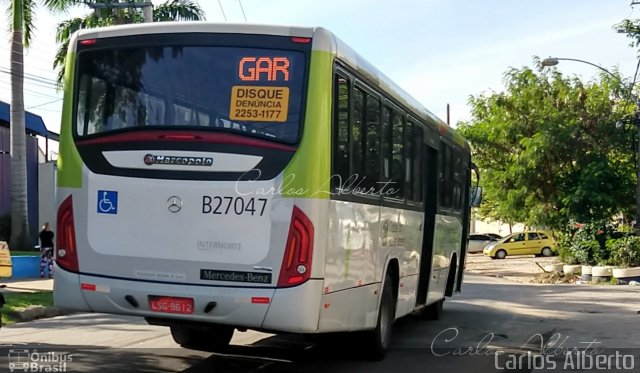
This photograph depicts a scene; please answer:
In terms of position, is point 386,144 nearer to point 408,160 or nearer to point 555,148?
point 408,160

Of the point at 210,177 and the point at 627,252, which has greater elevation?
the point at 210,177

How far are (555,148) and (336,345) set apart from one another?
80.4ft

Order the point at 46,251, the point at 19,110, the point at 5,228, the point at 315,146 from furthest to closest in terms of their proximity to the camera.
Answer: the point at 5,228 → the point at 19,110 → the point at 46,251 → the point at 315,146

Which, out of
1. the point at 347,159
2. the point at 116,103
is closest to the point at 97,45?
the point at 116,103

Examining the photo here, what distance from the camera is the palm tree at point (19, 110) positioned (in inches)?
917

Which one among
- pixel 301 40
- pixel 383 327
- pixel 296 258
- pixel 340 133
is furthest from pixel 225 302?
pixel 383 327

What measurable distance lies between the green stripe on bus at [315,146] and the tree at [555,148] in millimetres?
24618

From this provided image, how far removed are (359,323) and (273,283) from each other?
169cm

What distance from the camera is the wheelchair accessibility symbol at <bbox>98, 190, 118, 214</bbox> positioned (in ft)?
23.5

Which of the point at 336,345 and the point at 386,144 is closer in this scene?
the point at 386,144

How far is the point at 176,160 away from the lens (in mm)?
7004

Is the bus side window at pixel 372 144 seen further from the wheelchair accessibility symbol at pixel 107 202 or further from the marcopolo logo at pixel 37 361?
the marcopolo logo at pixel 37 361

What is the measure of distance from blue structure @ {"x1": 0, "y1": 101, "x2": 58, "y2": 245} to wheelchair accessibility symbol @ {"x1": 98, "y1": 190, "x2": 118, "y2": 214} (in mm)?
24806

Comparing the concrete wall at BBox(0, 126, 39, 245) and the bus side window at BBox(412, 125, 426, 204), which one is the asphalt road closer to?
the bus side window at BBox(412, 125, 426, 204)
